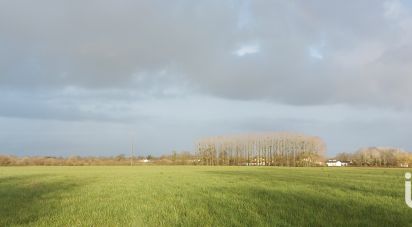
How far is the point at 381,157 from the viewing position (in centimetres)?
16175

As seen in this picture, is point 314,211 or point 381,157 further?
point 381,157

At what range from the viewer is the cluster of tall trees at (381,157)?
501 feet

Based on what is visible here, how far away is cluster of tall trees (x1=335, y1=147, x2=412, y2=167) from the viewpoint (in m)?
153

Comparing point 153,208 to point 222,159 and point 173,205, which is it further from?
point 222,159

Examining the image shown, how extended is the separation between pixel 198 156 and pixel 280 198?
159 meters

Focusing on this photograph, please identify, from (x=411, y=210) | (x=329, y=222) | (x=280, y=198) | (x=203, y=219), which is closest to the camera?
(x=329, y=222)

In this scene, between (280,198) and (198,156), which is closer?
(280,198)

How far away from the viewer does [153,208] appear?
17.8m

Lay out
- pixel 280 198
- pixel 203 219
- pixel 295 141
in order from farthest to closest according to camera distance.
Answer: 1. pixel 295 141
2. pixel 280 198
3. pixel 203 219

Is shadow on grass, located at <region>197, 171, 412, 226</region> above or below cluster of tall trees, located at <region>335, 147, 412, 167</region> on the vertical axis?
above

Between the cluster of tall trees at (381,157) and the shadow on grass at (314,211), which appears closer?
the shadow on grass at (314,211)

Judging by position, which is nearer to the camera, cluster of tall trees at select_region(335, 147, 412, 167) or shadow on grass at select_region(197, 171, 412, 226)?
shadow on grass at select_region(197, 171, 412, 226)

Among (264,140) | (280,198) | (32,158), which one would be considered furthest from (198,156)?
(280,198)

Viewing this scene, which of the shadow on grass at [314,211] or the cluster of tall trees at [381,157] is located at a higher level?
the shadow on grass at [314,211]
